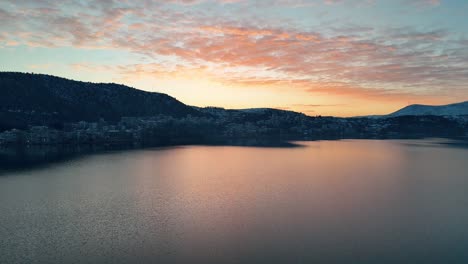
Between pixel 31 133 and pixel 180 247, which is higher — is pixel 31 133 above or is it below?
above

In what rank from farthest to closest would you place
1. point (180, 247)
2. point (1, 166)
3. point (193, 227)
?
point (1, 166), point (193, 227), point (180, 247)

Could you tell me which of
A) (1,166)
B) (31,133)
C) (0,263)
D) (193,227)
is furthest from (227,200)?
(31,133)

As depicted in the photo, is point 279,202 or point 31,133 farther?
point 31,133

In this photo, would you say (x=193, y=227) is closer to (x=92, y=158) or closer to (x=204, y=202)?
(x=204, y=202)

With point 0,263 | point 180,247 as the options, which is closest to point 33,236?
point 0,263

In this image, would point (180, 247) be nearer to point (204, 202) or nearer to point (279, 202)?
point (204, 202)

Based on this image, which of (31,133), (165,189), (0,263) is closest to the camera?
(0,263)
